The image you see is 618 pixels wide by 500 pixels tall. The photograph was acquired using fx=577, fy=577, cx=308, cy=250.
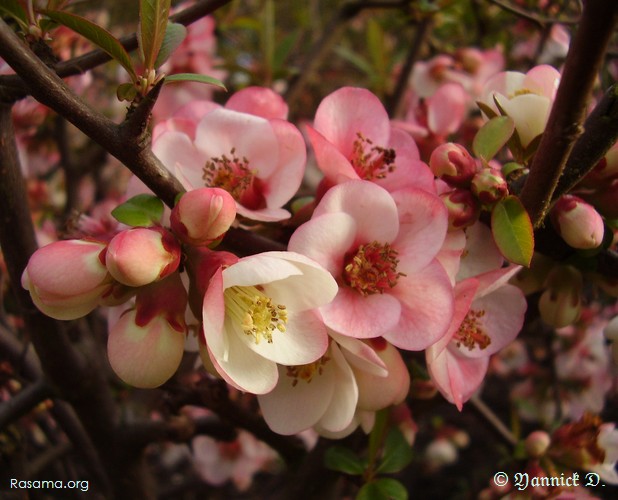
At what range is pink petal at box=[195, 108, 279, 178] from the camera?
0.67m

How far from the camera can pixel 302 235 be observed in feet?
1.79

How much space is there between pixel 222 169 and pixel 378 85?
1243 mm

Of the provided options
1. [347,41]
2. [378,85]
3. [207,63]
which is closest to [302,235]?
[207,63]

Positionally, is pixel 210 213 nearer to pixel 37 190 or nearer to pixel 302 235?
pixel 302 235

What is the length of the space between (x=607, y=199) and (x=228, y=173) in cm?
43

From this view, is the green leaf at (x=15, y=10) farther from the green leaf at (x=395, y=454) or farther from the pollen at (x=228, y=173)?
the green leaf at (x=395, y=454)

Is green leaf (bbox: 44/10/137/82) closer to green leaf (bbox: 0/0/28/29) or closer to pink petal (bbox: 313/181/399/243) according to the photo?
green leaf (bbox: 0/0/28/29)

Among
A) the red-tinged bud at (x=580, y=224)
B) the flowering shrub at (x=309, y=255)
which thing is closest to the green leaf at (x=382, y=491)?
the flowering shrub at (x=309, y=255)

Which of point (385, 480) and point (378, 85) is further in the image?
point (378, 85)

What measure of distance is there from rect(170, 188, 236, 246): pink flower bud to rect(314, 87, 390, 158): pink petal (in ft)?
0.66

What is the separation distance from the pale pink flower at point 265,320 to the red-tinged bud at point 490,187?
0.57ft

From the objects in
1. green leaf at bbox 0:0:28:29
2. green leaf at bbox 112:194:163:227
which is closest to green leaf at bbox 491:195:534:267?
green leaf at bbox 112:194:163:227

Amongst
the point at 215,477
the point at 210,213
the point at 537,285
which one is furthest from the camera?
the point at 215,477

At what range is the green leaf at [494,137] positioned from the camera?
0.60 meters
